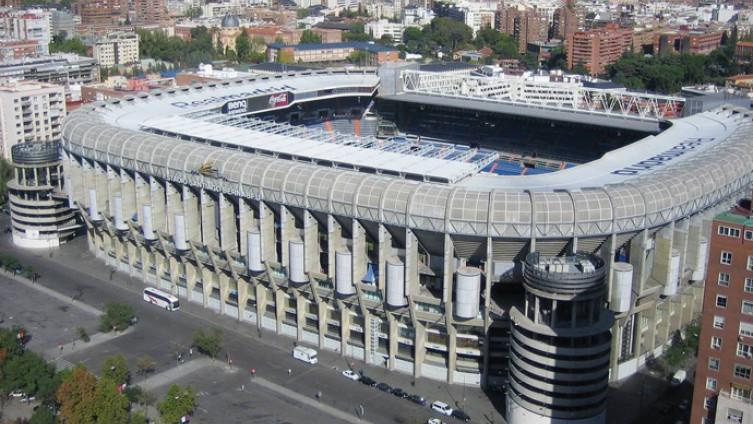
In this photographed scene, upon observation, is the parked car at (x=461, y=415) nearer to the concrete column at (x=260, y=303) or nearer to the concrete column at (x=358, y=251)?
the concrete column at (x=358, y=251)

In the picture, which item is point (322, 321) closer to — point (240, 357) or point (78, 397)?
point (240, 357)

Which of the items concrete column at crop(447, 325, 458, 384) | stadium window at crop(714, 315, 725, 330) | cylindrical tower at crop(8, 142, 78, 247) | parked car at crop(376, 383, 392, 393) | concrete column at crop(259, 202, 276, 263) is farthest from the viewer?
cylindrical tower at crop(8, 142, 78, 247)

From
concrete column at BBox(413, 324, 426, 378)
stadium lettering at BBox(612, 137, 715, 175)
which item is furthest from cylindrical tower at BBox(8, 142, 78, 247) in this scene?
stadium lettering at BBox(612, 137, 715, 175)

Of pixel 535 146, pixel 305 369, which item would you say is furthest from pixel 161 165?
pixel 535 146

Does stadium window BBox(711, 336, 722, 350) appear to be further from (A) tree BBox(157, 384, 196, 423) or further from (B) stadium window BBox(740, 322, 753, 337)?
(A) tree BBox(157, 384, 196, 423)

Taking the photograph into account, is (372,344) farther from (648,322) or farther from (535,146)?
(535,146)

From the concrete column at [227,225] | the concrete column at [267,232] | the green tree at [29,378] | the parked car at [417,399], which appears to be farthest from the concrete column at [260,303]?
the green tree at [29,378]
